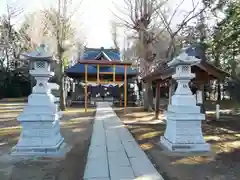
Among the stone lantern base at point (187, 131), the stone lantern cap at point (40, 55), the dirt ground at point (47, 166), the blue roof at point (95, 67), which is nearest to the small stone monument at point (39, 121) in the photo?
the stone lantern cap at point (40, 55)

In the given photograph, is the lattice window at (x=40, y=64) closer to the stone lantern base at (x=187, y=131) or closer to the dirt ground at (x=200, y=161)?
the dirt ground at (x=200, y=161)

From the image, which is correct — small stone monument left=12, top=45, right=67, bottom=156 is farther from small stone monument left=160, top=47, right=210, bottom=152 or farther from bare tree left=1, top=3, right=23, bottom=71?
bare tree left=1, top=3, right=23, bottom=71

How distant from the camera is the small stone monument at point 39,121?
221 inches

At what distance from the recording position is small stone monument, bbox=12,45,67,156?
5.62 m

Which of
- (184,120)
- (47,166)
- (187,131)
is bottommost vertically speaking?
(47,166)

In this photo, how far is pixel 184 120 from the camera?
19.6 feet

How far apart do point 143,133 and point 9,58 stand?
27.5 meters

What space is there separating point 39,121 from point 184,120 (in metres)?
3.11

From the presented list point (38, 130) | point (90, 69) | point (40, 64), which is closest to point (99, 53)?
point (90, 69)

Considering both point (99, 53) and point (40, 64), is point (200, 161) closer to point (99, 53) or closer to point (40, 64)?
point (40, 64)

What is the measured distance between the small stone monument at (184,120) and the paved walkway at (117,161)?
860 mm

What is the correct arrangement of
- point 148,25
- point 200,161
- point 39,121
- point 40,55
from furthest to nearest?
point 148,25
point 40,55
point 39,121
point 200,161

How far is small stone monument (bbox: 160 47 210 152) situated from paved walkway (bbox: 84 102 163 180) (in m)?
0.86

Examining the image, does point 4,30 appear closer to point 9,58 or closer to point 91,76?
point 9,58
